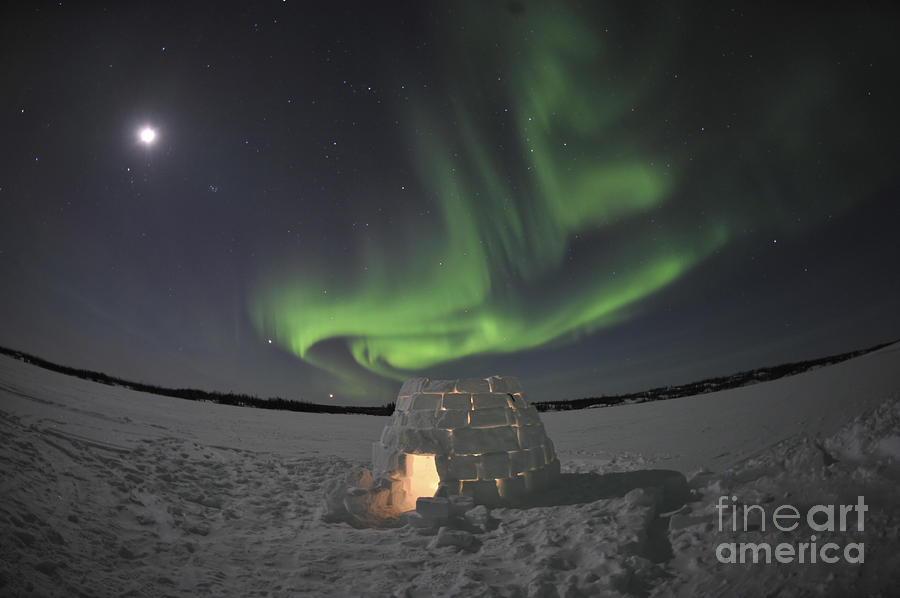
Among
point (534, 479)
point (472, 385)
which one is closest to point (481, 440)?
point (472, 385)

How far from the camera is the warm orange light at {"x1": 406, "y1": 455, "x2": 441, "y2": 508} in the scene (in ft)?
28.4

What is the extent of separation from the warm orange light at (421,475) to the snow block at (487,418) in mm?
1252

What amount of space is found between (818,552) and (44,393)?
1887cm

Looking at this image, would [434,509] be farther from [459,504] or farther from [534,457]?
[534,457]

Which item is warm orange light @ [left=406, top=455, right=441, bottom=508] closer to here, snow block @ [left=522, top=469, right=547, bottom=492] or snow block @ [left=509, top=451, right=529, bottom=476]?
snow block @ [left=509, top=451, right=529, bottom=476]

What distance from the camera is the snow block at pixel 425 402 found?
347 inches

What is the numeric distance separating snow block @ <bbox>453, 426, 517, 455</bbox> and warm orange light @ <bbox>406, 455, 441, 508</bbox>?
2.97 feet

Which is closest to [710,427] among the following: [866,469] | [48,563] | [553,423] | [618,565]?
[553,423]

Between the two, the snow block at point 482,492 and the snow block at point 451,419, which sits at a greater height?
the snow block at point 451,419

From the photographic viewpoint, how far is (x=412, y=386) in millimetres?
9555

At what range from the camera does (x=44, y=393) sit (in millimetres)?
12906

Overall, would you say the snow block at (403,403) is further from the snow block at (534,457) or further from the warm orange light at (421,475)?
the snow block at (534,457)

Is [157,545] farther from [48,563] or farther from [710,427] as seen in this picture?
[710,427]

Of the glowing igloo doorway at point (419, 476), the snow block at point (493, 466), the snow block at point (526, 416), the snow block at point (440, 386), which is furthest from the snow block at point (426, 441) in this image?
the snow block at point (526, 416)
